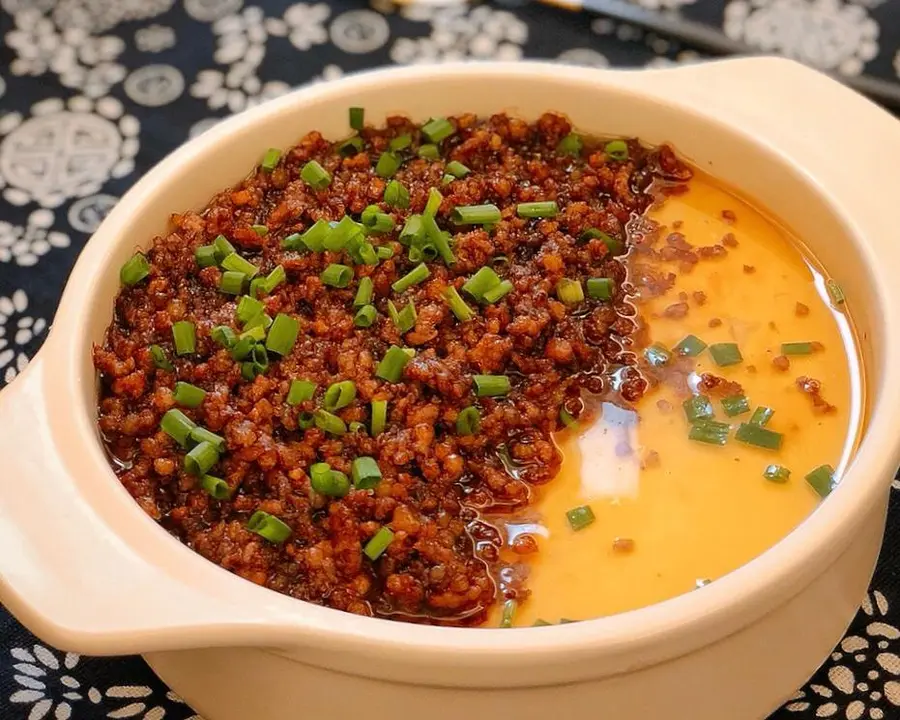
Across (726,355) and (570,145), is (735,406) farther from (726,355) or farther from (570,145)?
(570,145)

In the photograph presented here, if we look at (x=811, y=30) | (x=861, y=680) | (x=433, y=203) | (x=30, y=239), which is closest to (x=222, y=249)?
(x=433, y=203)

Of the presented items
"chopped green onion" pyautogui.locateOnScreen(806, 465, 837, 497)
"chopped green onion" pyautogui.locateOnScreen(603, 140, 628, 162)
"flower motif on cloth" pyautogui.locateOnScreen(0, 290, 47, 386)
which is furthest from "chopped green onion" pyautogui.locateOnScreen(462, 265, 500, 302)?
"flower motif on cloth" pyautogui.locateOnScreen(0, 290, 47, 386)

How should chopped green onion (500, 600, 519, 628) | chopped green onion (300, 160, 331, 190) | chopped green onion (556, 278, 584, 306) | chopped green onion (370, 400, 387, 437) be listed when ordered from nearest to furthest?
chopped green onion (500, 600, 519, 628) < chopped green onion (370, 400, 387, 437) < chopped green onion (556, 278, 584, 306) < chopped green onion (300, 160, 331, 190)

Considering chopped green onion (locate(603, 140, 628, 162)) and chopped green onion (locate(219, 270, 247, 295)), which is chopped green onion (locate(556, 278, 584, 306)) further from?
chopped green onion (locate(219, 270, 247, 295))

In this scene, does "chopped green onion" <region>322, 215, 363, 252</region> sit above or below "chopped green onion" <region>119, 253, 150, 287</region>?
above

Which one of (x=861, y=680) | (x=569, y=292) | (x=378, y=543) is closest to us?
(x=378, y=543)

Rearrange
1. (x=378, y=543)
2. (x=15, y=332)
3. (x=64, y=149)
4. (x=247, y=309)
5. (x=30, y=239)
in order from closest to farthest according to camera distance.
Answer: (x=378, y=543) < (x=247, y=309) < (x=15, y=332) < (x=30, y=239) < (x=64, y=149)
